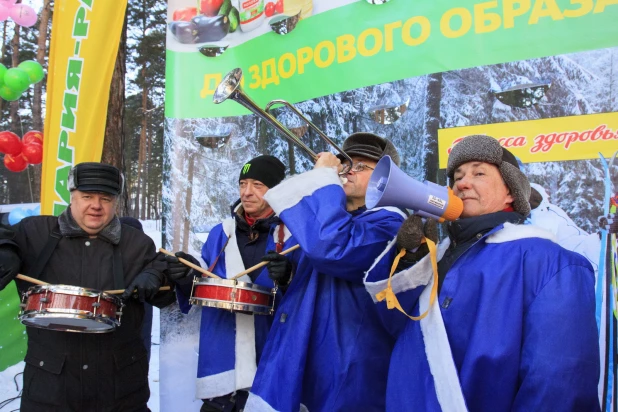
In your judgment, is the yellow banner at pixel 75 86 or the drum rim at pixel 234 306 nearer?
the drum rim at pixel 234 306

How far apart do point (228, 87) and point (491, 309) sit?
1879 mm

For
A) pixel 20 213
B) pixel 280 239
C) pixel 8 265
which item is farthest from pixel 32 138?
pixel 280 239

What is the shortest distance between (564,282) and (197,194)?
3.55 metres

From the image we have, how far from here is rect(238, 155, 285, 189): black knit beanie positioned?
3.42 metres

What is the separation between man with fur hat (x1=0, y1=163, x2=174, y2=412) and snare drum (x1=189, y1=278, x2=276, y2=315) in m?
0.36

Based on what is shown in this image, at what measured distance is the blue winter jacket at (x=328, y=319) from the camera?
215 centimetres

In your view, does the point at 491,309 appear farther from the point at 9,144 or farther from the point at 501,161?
the point at 9,144

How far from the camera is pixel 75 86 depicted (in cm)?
446

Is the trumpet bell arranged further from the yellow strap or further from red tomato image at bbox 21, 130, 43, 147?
red tomato image at bbox 21, 130, 43, 147

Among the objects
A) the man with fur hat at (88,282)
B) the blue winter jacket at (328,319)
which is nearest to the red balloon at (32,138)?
the man with fur hat at (88,282)

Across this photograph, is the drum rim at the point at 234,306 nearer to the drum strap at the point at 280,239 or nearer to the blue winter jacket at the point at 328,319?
the blue winter jacket at the point at 328,319

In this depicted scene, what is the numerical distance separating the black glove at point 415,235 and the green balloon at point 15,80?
6.26m

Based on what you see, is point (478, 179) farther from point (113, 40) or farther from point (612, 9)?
point (113, 40)

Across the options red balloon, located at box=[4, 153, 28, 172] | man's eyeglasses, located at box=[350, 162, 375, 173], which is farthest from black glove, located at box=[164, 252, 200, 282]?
red balloon, located at box=[4, 153, 28, 172]
